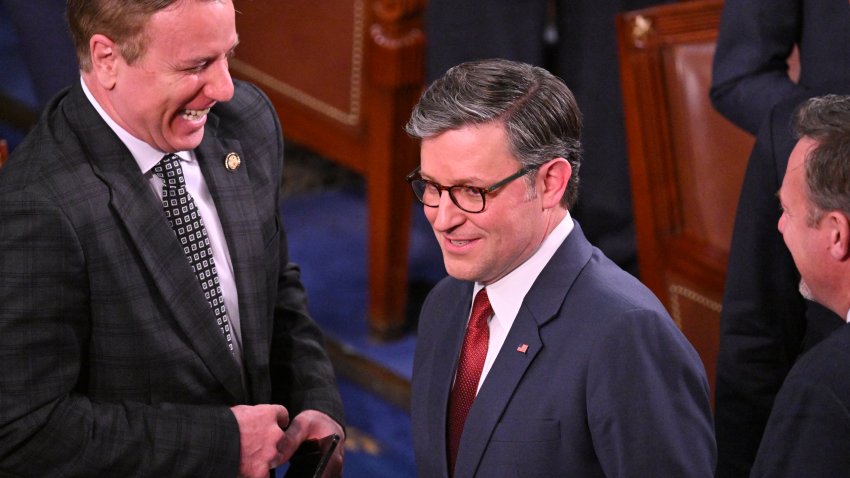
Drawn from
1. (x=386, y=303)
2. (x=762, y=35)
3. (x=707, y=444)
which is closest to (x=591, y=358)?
(x=707, y=444)

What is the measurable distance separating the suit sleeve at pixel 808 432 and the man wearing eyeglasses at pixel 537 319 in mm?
125

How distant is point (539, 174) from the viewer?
2.03m

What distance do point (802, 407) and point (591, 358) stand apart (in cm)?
32

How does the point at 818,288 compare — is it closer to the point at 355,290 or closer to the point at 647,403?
the point at 647,403

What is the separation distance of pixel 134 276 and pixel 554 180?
2.58ft

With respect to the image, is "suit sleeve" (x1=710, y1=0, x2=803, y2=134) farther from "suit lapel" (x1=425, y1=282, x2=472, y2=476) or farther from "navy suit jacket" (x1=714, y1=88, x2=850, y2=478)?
"suit lapel" (x1=425, y1=282, x2=472, y2=476)

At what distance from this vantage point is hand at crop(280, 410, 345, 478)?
96.6 inches

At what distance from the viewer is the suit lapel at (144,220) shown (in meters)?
2.27

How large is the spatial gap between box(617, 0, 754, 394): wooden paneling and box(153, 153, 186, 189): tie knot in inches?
50.8

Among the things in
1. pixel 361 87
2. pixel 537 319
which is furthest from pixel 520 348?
pixel 361 87

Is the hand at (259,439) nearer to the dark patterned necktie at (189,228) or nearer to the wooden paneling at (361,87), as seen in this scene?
the dark patterned necktie at (189,228)

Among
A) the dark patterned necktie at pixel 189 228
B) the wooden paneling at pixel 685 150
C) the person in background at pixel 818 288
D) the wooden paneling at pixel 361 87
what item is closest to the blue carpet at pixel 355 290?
the wooden paneling at pixel 361 87

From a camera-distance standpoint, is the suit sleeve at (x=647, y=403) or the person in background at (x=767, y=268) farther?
the person in background at (x=767, y=268)

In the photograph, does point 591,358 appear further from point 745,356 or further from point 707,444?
point 745,356
